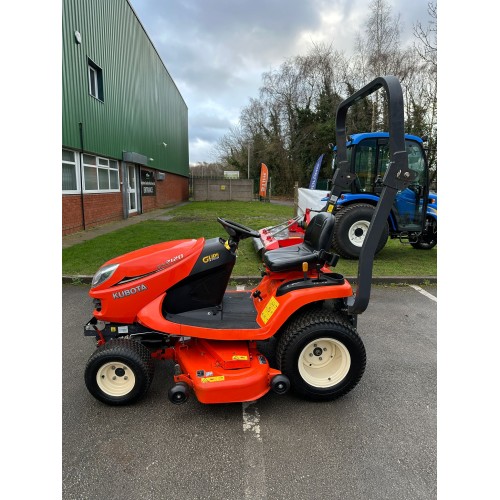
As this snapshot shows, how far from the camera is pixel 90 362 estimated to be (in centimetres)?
242

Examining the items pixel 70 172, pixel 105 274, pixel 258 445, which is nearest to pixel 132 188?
pixel 70 172

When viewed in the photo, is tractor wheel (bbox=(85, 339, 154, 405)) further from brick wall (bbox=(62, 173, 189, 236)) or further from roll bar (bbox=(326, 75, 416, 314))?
brick wall (bbox=(62, 173, 189, 236))

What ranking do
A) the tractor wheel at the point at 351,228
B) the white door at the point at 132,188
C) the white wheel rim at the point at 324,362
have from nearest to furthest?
the white wheel rim at the point at 324,362 → the tractor wheel at the point at 351,228 → the white door at the point at 132,188

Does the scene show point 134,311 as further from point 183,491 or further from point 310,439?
point 310,439

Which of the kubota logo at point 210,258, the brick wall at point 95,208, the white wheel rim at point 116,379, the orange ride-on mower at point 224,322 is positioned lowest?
the white wheel rim at point 116,379

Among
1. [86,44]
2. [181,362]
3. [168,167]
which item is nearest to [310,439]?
[181,362]

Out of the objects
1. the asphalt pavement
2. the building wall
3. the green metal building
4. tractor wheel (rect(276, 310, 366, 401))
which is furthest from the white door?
tractor wheel (rect(276, 310, 366, 401))

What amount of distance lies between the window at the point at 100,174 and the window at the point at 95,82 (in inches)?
79.0

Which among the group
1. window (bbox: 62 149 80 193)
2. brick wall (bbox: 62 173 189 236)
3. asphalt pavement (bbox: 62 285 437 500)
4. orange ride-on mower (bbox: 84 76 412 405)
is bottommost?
asphalt pavement (bbox: 62 285 437 500)

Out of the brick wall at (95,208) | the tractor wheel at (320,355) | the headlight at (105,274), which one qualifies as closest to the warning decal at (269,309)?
the tractor wheel at (320,355)

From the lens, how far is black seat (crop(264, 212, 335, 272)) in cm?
273

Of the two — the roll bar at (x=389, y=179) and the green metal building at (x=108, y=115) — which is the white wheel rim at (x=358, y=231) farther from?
the green metal building at (x=108, y=115)

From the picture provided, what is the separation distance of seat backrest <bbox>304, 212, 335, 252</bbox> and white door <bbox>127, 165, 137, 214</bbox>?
12.5 metres

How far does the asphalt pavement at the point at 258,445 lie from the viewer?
186cm
